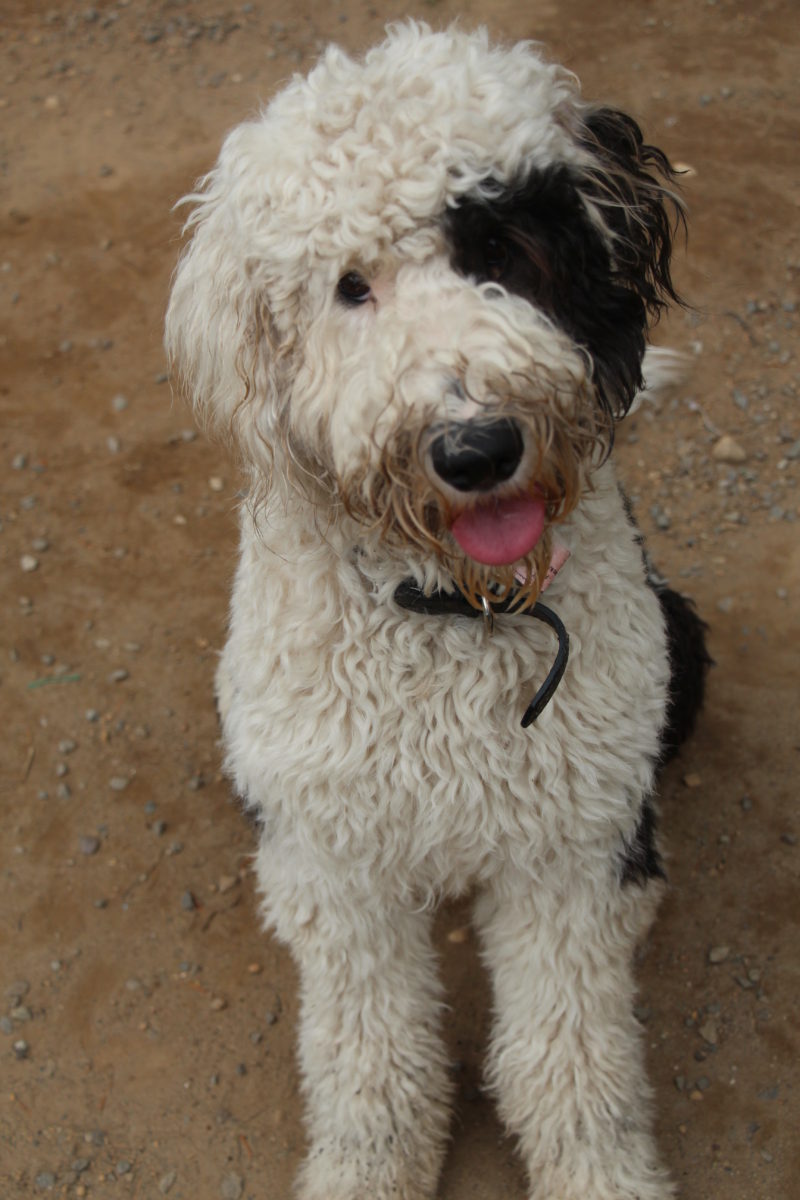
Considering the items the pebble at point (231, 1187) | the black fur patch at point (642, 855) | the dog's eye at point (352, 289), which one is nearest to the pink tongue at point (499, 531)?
the dog's eye at point (352, 289)

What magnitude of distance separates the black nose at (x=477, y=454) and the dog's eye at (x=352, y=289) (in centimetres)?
29

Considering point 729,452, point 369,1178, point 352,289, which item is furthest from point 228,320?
point 729,452

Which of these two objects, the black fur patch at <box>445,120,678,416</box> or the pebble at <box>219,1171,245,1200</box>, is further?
the pebble at <box>219,1171,245,1200</box>

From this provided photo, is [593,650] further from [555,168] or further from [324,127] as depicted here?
[324,127]

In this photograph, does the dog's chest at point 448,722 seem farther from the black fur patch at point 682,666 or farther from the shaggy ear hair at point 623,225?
the black fur patch at point 682,666

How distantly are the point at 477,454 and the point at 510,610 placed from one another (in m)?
0.44

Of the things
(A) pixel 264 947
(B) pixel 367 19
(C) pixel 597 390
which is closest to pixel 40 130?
(B) pixel 367 19

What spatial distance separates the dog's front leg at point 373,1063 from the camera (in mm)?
2352

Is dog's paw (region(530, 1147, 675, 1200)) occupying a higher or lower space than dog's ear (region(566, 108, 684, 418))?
lower

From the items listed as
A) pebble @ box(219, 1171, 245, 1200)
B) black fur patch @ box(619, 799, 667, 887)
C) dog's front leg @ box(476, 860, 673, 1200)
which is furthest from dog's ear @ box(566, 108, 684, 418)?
pebble @ box(219, 1171, 245, 1200)

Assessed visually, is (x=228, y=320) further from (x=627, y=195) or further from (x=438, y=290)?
(x=627, y=195)

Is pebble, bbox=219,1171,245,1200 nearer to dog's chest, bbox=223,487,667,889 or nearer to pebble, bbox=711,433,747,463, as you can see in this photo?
dog's chest, bbox=223,487,667,889

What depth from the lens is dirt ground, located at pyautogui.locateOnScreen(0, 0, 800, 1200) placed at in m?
2.58

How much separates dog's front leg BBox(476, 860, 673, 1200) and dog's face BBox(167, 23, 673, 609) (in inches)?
32.0
